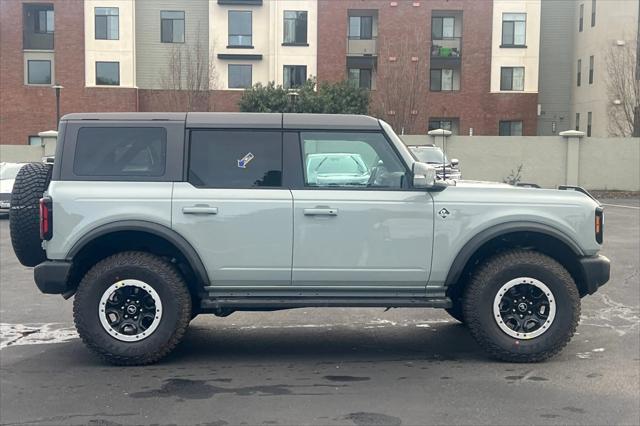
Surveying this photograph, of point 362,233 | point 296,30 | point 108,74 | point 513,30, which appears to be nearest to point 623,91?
point 513,30

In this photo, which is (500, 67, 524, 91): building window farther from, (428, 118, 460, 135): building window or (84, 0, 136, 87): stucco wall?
(84, 0, 136, 87): stucco wall

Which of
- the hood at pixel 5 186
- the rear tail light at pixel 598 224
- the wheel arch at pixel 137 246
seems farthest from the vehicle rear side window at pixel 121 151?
the hood at pixel 5 186

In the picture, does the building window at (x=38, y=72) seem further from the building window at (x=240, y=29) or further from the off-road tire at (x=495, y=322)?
the off-road tire at (x=495, y=322)

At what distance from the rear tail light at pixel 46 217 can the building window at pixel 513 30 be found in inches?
1612

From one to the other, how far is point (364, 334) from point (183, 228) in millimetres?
2342

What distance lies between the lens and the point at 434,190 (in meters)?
6.51

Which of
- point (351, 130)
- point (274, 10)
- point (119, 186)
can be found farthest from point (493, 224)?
point (274, 10)

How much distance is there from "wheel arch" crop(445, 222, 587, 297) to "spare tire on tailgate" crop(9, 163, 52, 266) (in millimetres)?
3481

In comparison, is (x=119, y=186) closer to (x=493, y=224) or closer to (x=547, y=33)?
(x=493, y=224)

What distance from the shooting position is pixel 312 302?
255 inches

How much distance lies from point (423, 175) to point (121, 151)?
8.28 ft

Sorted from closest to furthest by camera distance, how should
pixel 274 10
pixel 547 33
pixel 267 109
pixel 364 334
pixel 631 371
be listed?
pixel 631 371, pixel 364 334, pixel 267 109, pixel 274 10, pixel 547 33

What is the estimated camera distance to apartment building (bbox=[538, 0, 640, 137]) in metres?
39.2

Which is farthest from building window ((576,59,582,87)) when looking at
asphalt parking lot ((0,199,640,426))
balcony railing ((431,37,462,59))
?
asphalt parking lot ((0,199,640,426))
